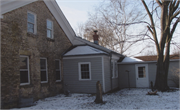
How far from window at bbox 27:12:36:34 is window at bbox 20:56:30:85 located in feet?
5.87

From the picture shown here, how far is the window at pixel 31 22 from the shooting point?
1116cm

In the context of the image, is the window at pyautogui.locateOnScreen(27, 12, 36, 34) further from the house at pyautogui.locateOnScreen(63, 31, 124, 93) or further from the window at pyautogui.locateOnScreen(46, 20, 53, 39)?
the house at pyautogui.locateOnScreen(63, 31, 124, 93)

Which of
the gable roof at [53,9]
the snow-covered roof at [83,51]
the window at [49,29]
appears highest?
the gable roof at [53,9]

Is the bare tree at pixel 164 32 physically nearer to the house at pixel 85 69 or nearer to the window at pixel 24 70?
the house at pixel 85 69

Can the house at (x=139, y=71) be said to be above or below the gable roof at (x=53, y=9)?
below

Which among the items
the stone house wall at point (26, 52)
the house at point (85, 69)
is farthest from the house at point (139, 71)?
the stone house wall at point (26, 52)

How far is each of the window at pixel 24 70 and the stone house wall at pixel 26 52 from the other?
20 cm

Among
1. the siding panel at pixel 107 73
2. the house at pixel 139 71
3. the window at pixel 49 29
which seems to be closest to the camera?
the window at pixel 49 29

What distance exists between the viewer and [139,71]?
60.7ft

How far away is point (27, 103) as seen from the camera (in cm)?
973

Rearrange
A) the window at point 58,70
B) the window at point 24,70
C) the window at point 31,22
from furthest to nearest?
the window at point 58,70, the window at point 31,22, the window at point 24,70

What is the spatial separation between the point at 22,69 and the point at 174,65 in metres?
13.8

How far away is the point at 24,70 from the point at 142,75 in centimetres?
1196

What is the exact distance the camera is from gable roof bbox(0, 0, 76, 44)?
30.5ft
